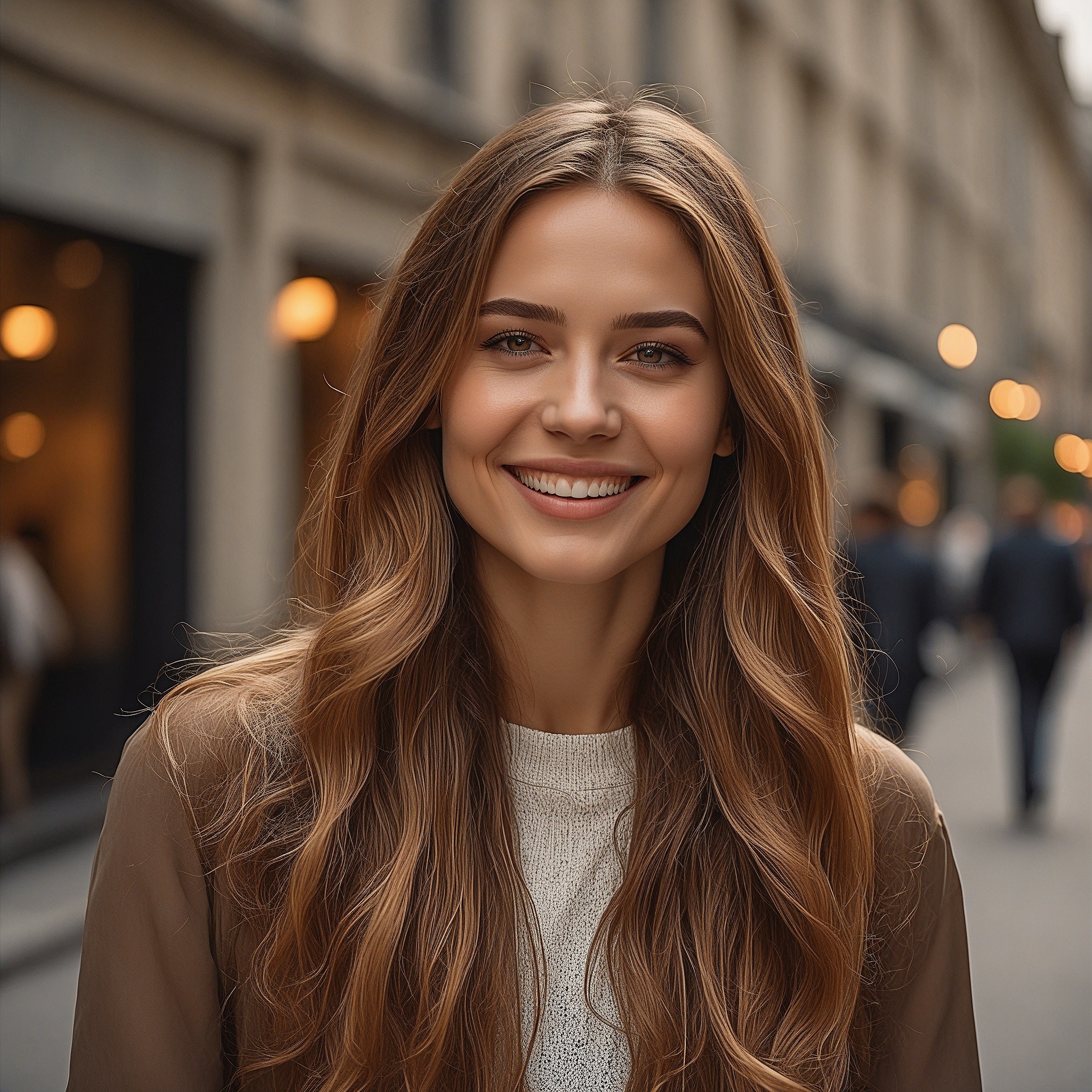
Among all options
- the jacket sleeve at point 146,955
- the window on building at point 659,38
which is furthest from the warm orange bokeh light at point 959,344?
the jacket sleeve at point 146,955

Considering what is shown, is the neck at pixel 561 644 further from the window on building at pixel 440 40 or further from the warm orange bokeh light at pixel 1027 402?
the warm orange bokeh light at pixel 1027 402

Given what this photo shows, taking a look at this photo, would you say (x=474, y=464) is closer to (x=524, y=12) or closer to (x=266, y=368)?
(x=266, y=368)

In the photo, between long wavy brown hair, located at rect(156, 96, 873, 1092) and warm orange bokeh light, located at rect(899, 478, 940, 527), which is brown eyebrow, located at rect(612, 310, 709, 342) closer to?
long wavy brown hair, located at rect(156, 96, 873, 1092)

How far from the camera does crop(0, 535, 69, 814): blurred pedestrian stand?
776 centimetres

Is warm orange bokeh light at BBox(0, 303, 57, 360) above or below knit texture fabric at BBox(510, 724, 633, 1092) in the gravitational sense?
above

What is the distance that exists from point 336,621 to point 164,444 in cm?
752

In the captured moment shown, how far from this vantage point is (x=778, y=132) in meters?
20.2

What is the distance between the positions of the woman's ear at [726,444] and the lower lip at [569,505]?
0.22m

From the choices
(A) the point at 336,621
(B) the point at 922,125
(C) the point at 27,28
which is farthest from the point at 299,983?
(B) the point at 922,125

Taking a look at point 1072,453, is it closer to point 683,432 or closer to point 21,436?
point 21,436

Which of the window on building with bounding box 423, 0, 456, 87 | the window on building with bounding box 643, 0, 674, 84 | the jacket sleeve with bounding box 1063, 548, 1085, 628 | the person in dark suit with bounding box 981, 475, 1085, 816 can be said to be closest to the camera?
the person in dark suit with bounding box 981, 475, 1085, 816

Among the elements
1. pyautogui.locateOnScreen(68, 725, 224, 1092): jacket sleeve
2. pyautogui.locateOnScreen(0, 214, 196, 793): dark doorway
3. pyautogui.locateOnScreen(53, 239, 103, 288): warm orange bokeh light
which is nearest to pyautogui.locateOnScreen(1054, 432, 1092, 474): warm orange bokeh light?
pyautogui.locateOnScreen(0, 214, 196, 793): dark doorway

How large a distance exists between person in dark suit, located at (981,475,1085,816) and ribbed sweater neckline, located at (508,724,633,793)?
312 inches

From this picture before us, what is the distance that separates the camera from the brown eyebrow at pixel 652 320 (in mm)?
Answer: 1823
